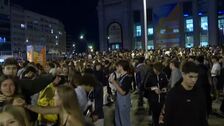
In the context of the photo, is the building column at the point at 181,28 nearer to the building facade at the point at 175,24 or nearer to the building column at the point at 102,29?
the building facade at the point at 175,24

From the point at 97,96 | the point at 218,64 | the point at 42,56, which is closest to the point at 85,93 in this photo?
the point at 97,96

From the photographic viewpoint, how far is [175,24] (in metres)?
88.4

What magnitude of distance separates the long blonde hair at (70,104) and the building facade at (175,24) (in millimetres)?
82063

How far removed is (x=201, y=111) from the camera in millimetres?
5863

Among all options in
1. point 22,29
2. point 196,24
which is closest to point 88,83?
point 196,24

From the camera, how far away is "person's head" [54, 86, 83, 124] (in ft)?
13.7

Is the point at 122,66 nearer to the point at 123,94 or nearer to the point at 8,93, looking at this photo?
the point at 123,94

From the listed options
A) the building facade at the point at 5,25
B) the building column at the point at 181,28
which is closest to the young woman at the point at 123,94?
the building column at the point at 181,28

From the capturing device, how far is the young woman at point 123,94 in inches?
388

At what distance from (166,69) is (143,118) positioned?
7.56 feet

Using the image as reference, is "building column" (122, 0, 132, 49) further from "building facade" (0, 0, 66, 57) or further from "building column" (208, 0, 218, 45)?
"building facade" (0, 0, 66, 57)

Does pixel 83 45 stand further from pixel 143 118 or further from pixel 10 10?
pixel 143 118

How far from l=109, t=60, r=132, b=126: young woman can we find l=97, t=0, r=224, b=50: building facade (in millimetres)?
76149

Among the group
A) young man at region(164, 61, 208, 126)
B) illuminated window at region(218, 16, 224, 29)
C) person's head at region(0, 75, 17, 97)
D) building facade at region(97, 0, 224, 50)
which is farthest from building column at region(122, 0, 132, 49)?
person's head at region(0, 75, 17, 97)
